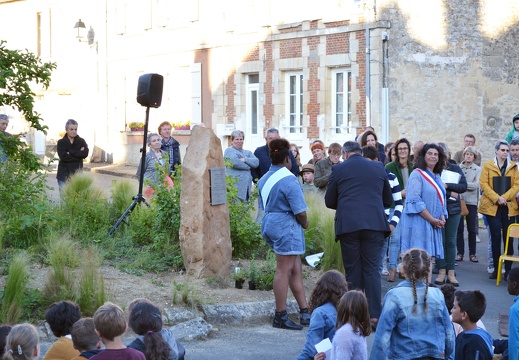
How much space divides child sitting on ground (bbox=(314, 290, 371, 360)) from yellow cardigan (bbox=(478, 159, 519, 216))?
285 inches

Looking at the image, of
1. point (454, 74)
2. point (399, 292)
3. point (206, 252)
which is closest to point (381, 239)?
point (206, 252)

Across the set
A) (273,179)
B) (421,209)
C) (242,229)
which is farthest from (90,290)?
(421,209)

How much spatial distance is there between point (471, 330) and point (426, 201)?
4642 millimetres

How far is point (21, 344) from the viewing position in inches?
195

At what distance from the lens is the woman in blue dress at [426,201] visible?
1051 cm

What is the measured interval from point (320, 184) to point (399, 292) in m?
7.43

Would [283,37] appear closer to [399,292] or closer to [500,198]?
[500,198]

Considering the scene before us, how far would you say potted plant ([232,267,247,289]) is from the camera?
1026 cm

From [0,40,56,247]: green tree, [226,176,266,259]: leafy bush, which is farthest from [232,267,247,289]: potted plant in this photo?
[0,40,56,247]: green tree

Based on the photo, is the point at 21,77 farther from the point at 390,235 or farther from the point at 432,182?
the point at 432,182

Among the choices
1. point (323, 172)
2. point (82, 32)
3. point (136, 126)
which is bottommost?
point (323, 172)

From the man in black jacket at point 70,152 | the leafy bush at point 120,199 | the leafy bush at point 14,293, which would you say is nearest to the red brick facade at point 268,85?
the man in black jacket at point 70,152

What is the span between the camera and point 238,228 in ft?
38.0

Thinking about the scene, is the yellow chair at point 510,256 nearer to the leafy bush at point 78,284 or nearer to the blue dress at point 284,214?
the blue dress at point 284,214
